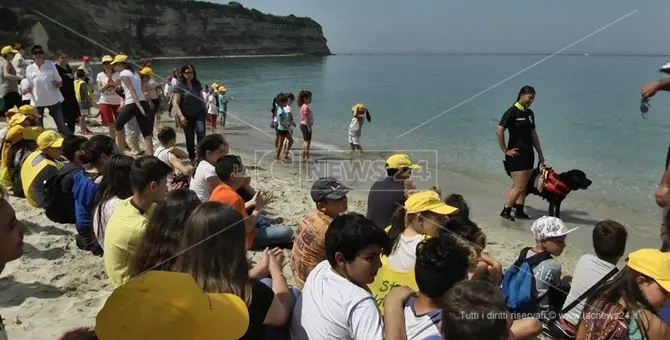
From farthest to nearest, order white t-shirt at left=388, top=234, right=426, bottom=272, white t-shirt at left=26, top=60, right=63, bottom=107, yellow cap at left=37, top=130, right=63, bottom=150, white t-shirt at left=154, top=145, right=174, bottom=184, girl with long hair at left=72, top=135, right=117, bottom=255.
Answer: white t-shirt at left=26, top=60, right=63, bottom=107 < white t-shirt at left=154, top=145, right=174, bottom=184 < yellow cap at left=37, top=130, right=63, bottom=150 < girl with long hair at left=72, top=135, right=117, bottom=255 < white t-shirt at left=388, top=234, right=426, bottom=272

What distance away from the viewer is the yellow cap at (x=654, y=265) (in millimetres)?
2896

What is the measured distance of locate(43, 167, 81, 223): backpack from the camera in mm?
5344

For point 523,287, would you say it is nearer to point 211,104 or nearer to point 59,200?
point 59,200

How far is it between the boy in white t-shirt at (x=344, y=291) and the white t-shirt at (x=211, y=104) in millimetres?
14986

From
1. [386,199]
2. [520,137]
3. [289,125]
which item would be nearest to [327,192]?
[386,199]

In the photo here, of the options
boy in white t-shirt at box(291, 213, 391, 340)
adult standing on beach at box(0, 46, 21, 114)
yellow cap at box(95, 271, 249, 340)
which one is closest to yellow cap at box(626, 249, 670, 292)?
boy in white t-shirt at box(291, 213, 391, 340)

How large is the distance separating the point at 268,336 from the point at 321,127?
757 inches

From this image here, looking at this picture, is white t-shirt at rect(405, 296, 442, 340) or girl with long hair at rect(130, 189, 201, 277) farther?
girl with long hair at rect(130, 189, 201, 277)

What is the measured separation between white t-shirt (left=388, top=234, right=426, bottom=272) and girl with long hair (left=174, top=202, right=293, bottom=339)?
0.97 metres

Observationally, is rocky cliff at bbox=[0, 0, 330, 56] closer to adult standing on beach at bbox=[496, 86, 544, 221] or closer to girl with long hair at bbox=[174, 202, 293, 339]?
adult standing on beach at bbox=[496, 86, 544, 221]

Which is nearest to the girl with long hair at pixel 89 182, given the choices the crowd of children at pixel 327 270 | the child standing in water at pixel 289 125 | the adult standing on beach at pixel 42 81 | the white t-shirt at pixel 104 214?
the crowd of children at pixel 327 270

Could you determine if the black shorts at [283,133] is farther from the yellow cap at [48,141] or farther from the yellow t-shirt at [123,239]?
the yellow t-shirt at [123,239]

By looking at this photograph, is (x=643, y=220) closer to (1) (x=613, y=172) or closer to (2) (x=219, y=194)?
(1) (x=613, y=172)

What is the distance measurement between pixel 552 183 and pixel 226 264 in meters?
6.13
